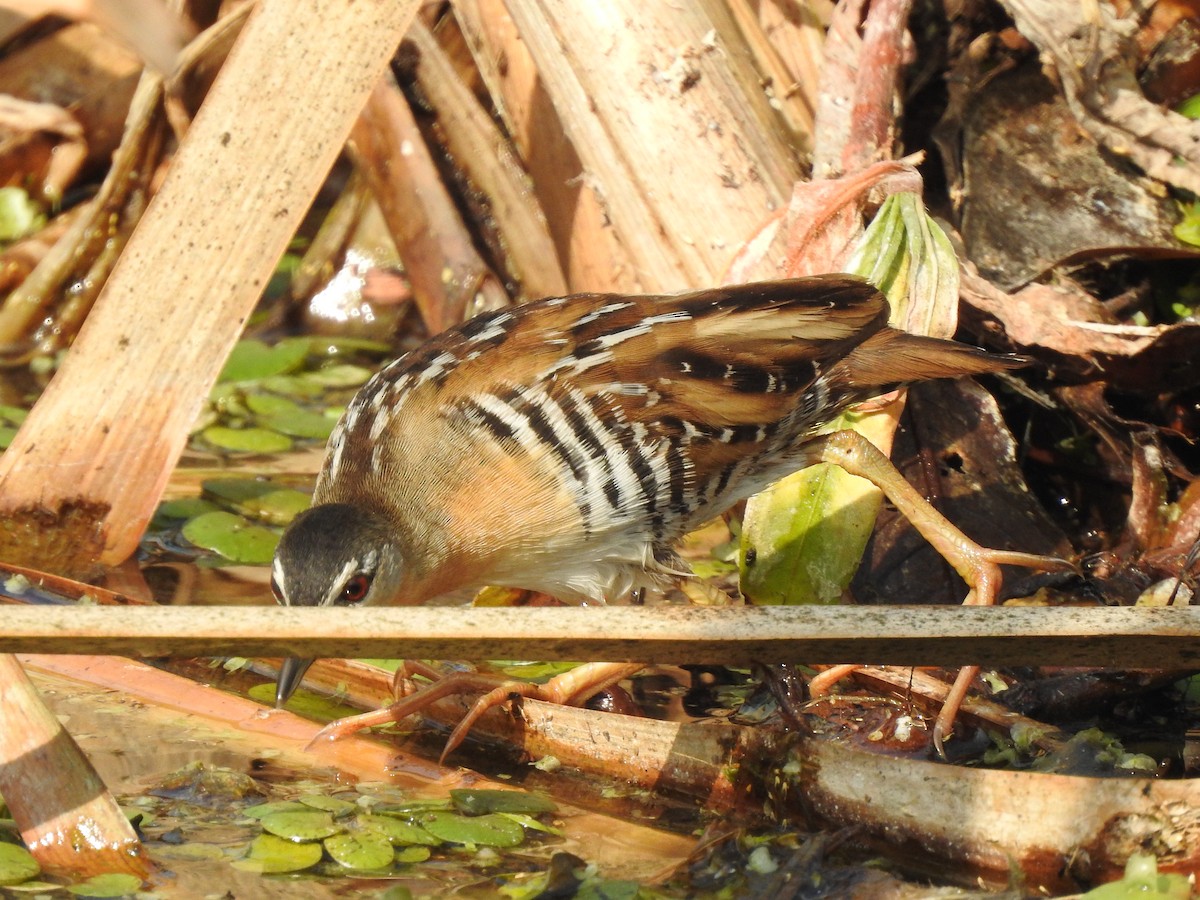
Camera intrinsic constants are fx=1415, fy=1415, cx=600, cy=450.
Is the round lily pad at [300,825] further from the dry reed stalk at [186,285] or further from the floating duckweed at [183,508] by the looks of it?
the floating duckweed at [183,508]

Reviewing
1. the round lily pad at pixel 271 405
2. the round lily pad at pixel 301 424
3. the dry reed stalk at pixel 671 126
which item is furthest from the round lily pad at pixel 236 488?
the dry reed stalk at pixel 671 126

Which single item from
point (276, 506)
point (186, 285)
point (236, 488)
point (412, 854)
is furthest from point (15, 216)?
point (412, 854)

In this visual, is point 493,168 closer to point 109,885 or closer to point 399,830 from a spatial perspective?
point 399,830

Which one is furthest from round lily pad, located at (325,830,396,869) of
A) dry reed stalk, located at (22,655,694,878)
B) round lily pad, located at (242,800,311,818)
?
dry reed stalk, located at (22,655,694,878)

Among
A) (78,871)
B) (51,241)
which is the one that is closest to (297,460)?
(51,241)

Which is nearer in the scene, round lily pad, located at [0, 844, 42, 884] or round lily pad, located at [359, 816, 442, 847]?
round lily pad, located at [0, 844, 42, 884]

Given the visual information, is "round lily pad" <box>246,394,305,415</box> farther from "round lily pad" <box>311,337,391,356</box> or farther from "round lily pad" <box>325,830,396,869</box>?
"round lily pad" <box>325,830,396,869</box>

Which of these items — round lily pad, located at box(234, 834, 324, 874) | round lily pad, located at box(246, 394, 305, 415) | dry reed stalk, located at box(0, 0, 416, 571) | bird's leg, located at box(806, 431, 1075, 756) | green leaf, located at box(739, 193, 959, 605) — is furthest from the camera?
round lily pad, located at box(246, 394, 305, 415)
